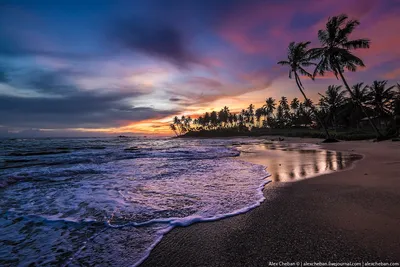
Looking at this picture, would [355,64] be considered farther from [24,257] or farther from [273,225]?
[24,257]

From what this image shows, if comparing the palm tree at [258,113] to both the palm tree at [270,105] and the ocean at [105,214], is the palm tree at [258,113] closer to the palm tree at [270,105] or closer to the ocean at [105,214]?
the palm tree at [270,105]

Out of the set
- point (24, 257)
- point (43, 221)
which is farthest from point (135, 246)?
point (43, 221)

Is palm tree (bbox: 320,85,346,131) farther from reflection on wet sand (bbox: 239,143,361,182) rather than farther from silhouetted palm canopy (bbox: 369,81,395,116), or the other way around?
reflection on wet sand (bbox: 239,143,361,182)

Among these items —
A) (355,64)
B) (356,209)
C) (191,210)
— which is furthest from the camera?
(355,64)

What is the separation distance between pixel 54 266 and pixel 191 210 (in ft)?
7.40

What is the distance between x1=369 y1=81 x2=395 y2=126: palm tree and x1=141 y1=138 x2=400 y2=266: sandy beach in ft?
151

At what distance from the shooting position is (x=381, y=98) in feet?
128

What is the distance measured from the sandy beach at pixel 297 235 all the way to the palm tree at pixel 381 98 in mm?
45928

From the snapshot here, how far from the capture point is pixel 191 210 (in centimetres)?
407

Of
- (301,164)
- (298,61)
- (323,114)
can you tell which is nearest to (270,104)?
(323,114)

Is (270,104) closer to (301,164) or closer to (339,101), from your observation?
(339,101)

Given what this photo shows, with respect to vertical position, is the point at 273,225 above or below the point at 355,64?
below

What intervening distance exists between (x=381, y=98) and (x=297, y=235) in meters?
49.8

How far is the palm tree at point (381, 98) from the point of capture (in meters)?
38.2
